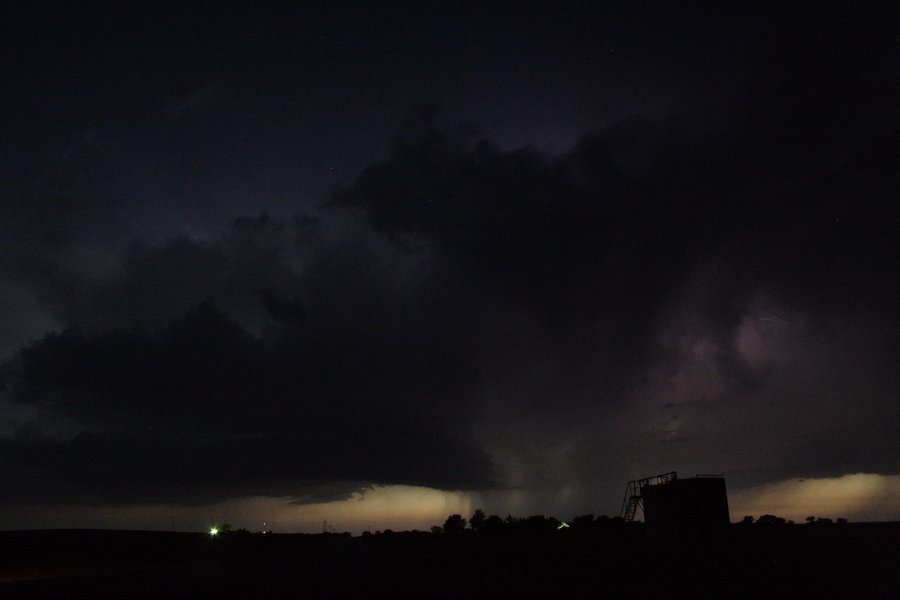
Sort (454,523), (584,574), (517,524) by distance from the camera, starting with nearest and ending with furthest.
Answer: (584,574), (517,524), (454,523)

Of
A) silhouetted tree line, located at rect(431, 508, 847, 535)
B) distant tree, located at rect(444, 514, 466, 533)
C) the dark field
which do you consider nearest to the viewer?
the dark field

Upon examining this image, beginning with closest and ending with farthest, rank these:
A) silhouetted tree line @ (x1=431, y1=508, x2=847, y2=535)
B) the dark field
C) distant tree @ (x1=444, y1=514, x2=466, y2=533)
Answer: the dark field → silhouetted tree line @ (x1=431, y1=508, x2=847, y2=535) → distant tree @ (x1=444, y1=514, x2=466, y2=533)

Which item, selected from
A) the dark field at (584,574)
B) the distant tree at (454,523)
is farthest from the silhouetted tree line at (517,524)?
the dark field at (584,574)

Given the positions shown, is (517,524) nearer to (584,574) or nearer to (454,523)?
(454,523)

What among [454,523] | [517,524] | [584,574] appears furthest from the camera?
[454,523]

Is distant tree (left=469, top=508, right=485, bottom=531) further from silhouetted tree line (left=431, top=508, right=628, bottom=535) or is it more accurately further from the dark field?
the dark field

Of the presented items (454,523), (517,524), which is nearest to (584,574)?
(517,524)

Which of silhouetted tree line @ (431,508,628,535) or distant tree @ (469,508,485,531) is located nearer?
silhouetted tree line @ (431,508,628,535)

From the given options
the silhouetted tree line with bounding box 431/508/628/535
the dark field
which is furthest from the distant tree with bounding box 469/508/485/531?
the dark field

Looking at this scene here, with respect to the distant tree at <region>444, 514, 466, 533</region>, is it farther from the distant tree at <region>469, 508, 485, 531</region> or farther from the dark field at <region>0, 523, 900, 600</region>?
the dark field at <region>0, 523, 900, 600</region>

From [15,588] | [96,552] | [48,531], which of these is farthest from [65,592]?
[48,531]

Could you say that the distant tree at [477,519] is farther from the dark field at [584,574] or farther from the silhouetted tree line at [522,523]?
the dark field at [584,574]

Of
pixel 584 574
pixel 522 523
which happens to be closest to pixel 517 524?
pixel 522 523

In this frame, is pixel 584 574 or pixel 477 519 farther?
pixel 477 519
